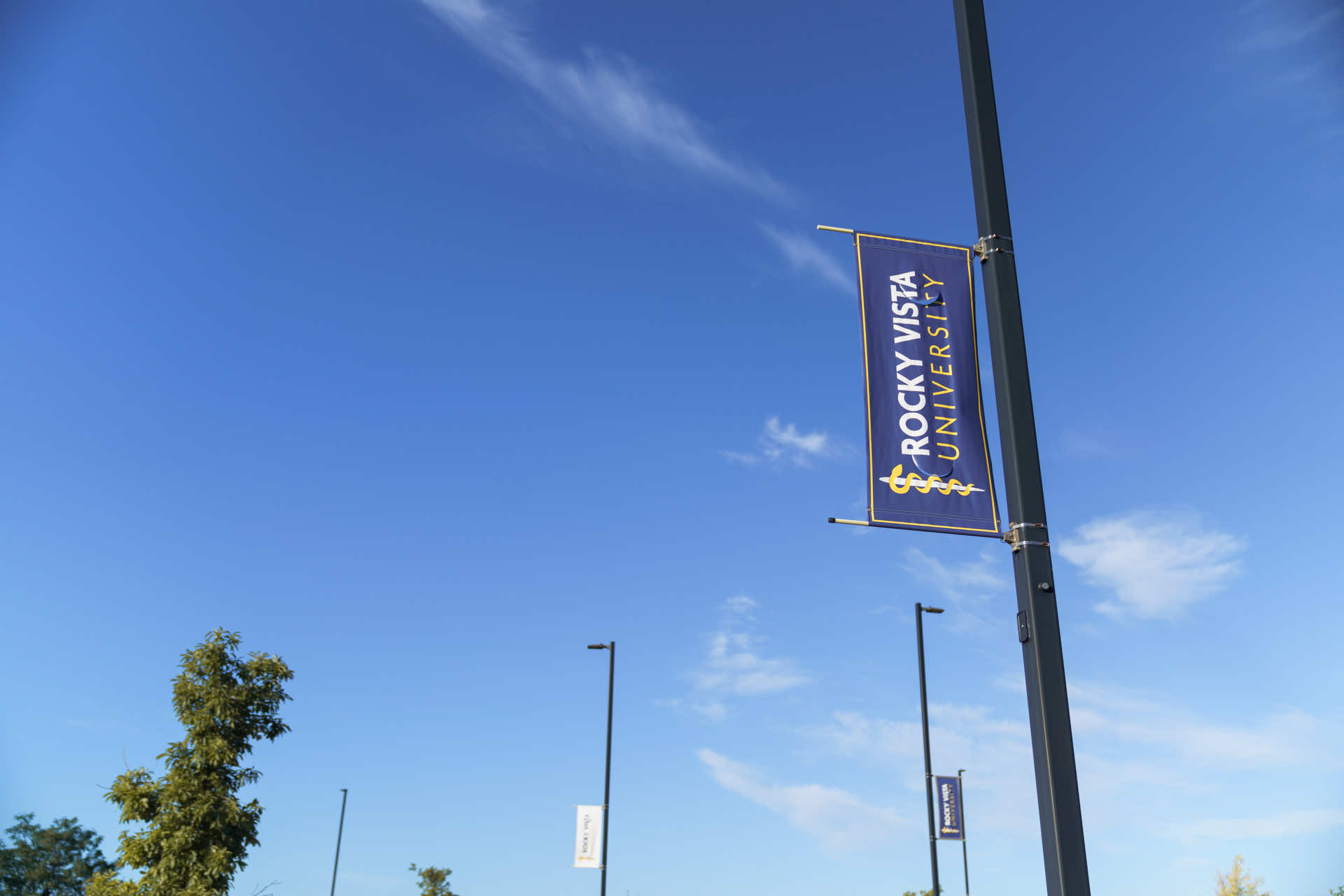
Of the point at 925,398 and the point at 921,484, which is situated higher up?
the point at 925,398

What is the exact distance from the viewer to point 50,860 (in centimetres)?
6762

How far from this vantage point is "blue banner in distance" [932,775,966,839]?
26984mm

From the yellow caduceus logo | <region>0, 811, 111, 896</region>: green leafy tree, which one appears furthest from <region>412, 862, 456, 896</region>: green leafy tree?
the yellow caduceus logo

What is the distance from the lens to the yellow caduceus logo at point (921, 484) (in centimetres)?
760

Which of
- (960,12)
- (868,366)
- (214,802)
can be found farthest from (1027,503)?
(214,802)

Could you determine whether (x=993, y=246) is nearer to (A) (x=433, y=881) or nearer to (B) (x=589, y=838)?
(B) (x=589, y=838)

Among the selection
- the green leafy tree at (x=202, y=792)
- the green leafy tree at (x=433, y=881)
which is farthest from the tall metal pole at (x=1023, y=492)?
the green leafy tree at (x=433, y=881)

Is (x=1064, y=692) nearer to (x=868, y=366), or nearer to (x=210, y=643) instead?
(x=868, y=366)

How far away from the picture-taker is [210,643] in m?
23.0

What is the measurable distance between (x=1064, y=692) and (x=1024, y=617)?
1.68 ft

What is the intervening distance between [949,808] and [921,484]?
74.1 feet

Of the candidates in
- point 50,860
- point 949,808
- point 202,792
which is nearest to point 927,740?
point 949,808

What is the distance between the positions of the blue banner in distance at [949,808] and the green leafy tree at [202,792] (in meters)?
17.1

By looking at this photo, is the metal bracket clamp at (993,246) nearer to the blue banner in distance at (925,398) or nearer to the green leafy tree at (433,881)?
the blue banner in distance at (925,398)
